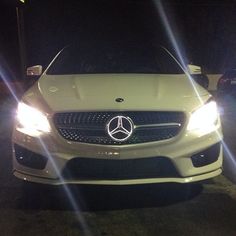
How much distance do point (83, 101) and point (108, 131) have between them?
0.38 metres

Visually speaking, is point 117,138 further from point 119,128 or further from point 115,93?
point 115,93

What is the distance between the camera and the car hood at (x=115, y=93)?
4336 mm

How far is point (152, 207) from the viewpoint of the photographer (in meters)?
4.51

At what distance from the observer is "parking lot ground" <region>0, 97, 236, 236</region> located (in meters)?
4.05

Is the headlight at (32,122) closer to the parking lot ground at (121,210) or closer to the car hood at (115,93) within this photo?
the car hood at (115,93)

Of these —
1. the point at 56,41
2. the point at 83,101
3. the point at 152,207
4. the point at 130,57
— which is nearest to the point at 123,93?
the point at 83,101

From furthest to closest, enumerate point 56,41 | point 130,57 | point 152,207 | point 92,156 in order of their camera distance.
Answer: point 56,41 → point 130,57 → point 152,207 → point 92,156

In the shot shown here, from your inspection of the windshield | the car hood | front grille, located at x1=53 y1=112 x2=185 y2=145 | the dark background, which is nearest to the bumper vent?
front grille, located at x1=53 y1=112 x2=185 y2=145

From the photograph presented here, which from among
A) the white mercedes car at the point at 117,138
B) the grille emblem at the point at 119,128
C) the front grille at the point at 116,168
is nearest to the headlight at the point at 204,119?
the white mercedes car at the point at 117,138

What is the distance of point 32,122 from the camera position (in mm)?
4422

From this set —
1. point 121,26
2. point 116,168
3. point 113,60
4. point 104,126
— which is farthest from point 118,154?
point 121,26

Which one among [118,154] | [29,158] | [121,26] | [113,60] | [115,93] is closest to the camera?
[118,154]

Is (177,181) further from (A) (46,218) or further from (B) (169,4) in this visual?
(B) (169,4)

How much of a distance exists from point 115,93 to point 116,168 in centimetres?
72
